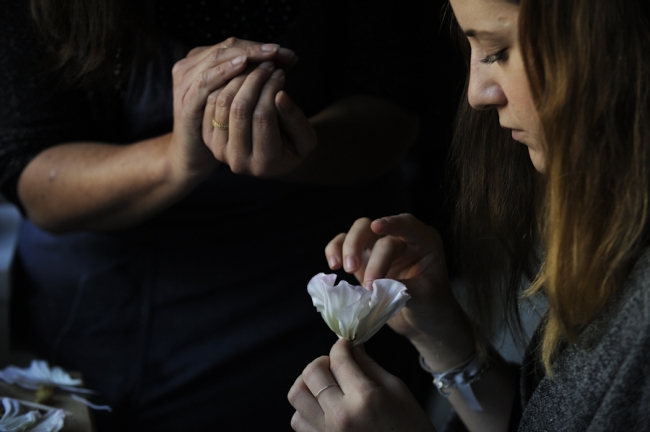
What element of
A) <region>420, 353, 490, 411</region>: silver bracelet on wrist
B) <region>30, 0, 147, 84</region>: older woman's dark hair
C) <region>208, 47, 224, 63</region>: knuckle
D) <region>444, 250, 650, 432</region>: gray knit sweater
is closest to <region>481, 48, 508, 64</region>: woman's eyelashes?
<region>444, 250, 650, 432</region>: gray knit sweater

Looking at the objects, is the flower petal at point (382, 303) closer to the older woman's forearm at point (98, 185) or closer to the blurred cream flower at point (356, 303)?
the blurred cream flower at point (356, 303)

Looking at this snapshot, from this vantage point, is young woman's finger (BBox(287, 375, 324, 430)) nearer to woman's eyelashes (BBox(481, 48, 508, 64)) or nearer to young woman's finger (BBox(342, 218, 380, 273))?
young woman's finger (BBox(342, 218, 380, 273))

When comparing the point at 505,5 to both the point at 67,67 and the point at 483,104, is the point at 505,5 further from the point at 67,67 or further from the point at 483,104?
the point at 67,67

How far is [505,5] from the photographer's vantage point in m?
0.64

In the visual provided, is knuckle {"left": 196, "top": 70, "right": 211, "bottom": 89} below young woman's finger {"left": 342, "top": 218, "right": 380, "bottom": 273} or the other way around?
the other way around

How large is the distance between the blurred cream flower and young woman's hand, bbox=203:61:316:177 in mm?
195

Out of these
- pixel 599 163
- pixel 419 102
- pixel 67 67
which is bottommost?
pixel 419 102

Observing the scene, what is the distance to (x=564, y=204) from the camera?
65 centimetres

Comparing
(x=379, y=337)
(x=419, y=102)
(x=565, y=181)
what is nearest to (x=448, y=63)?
(x=419, y=102)

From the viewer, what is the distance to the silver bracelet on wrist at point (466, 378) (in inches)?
37.9

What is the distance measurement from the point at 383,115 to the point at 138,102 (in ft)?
1.38

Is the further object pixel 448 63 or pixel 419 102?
pixel 448 63

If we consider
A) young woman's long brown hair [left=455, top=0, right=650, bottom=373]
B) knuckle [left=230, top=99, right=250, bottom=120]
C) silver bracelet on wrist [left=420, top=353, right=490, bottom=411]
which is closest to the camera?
young woman's long brown hair [left=455, top=0, right=650, bottom=373]

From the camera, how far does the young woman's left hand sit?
0.68 meters
